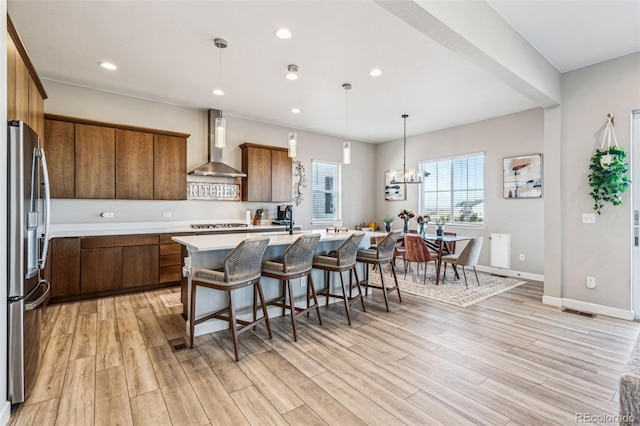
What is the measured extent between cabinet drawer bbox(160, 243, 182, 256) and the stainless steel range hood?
1218 mm

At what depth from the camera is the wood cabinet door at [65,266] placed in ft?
12.8

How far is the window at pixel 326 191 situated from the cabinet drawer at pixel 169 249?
121 inches

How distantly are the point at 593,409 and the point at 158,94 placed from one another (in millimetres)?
5847

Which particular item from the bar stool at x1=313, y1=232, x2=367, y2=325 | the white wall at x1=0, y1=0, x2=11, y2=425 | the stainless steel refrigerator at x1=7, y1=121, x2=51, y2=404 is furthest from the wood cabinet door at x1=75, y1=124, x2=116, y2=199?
the bar stool at x1=313, y1=232, x2=367, y2=325

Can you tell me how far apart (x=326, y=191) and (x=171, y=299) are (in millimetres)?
4152

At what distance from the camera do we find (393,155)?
7805mm

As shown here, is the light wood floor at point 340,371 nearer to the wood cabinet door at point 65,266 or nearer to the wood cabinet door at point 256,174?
the wood cabinet door at point 65,266

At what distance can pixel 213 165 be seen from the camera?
206 inches

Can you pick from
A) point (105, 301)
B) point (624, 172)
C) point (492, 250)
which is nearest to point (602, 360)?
point (624, 172)

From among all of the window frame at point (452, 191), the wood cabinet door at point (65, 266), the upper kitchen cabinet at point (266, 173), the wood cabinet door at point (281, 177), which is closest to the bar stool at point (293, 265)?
the wood cabinet door at point (65, 266)

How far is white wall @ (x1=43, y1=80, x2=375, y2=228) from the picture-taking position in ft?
14.5

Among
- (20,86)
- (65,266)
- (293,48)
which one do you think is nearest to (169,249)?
(65,266)

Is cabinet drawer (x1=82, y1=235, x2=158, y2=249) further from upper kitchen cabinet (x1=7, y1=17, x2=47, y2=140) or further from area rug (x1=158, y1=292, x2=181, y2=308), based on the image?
upper kitchen cabinet (x1=7, y1=17, x2=47, y2=140)

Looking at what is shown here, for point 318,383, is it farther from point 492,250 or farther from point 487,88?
point 492,250
